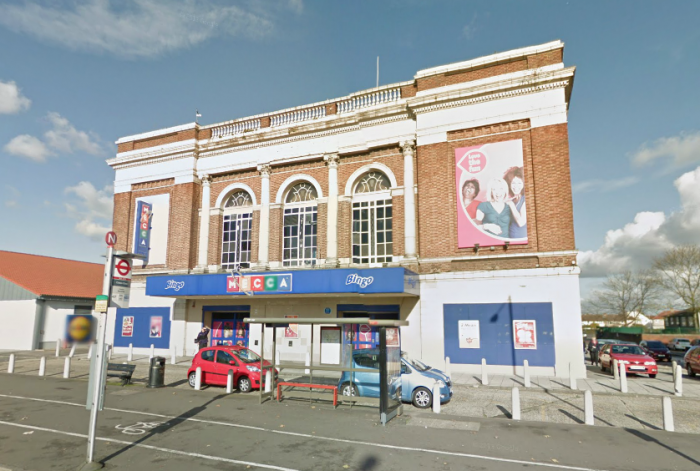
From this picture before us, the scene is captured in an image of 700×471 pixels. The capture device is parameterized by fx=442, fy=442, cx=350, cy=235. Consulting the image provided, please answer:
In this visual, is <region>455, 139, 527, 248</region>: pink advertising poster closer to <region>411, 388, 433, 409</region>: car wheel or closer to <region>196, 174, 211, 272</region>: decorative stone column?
<region>411, 388, 433, 409</region>: car wheel

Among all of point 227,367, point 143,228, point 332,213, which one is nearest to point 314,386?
→ point 227,367

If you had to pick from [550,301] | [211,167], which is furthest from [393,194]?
[211,167]

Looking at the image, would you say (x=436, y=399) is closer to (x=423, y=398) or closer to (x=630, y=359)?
(x=423, y=398)

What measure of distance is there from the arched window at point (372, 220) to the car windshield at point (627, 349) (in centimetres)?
1135

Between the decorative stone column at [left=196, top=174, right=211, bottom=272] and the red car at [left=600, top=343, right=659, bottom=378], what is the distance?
2148cm

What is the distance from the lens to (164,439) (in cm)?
950

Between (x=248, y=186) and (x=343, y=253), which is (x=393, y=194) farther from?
(x=248, y=186)

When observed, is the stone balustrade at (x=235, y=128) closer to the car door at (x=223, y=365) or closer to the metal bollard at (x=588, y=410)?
the car door at (x=223, y=365)

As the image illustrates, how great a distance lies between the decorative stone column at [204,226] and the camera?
26.0m

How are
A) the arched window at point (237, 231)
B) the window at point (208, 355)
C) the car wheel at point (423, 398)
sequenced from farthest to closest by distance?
the arched window at point (237, 231), the window at point (208, 355), the car wheel at point (423, 398)

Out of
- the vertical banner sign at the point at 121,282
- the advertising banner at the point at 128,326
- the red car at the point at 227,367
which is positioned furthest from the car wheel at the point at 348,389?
the advertising banner at the point at 128,326

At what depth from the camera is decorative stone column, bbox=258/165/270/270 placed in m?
24.4

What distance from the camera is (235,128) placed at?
2681cm

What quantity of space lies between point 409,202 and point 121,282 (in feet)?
48.9
